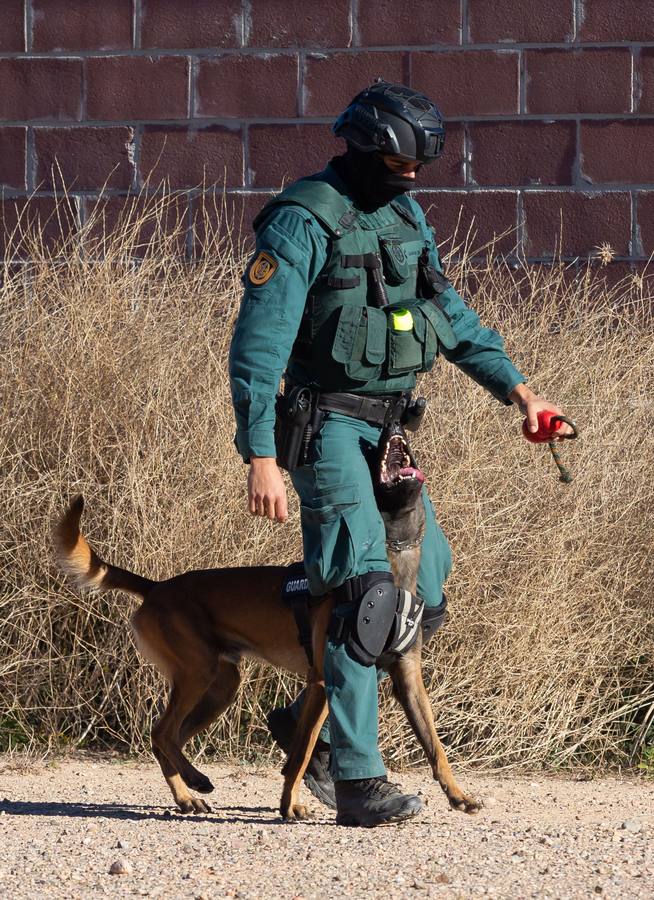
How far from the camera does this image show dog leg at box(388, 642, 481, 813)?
13.0 ft

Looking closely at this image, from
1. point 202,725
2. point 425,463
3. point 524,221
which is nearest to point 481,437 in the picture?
point 425,463

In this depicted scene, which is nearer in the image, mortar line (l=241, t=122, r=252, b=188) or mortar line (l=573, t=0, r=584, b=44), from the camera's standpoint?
mortar line (l=573, t=0, r=584, b=44)

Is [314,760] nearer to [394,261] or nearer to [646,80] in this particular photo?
[394,261]

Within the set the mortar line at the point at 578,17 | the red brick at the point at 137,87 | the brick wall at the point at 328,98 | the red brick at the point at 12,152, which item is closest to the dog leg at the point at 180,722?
the brick wall at the point at 328,98

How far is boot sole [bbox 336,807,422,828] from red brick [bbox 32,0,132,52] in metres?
5.52

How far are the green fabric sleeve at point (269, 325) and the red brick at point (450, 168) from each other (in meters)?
4.19

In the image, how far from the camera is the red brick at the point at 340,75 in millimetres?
7977

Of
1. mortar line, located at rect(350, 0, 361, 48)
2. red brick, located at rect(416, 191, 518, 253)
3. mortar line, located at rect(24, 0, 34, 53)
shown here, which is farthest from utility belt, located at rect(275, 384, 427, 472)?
mortar line, located at rect(24, 0, 34, 53)

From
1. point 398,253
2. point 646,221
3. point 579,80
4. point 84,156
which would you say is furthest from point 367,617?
point 84,156

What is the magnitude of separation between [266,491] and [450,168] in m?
4.63

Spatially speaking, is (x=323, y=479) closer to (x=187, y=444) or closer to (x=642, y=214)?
(x=187, y=444)

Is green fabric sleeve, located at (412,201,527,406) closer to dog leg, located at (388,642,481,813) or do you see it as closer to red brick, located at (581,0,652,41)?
dog leg, located at (388,642,481,813)

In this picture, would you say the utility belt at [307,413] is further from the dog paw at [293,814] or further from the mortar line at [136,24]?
the mortar line at [136,24]

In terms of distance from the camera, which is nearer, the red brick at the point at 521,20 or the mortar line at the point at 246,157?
the red brick at the point at 521,20
